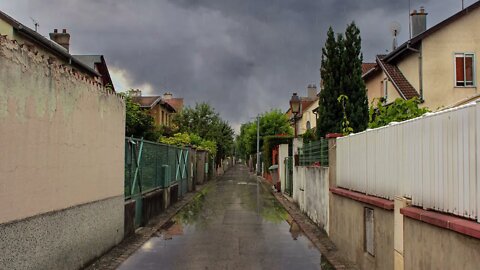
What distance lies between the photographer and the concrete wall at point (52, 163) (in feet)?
18.5

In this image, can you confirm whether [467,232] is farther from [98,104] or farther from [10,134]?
[98,104]

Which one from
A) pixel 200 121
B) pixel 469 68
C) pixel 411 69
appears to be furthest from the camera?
pixel 200 121

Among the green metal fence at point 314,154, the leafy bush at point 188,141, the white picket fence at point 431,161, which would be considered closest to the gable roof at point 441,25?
the green metal fence at point 314,154

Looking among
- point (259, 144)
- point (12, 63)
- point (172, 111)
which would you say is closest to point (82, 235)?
point (12, 63)

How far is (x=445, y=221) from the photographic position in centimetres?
461

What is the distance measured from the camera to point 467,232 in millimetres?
4133

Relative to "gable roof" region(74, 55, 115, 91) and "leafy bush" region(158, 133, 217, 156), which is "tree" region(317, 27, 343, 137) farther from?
"gable roof" region(74, 55, 115, 91)

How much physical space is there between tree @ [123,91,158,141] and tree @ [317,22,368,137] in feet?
41.3

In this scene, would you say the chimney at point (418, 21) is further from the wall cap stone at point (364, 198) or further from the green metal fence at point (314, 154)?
the wall cap stone at point (364, 198)

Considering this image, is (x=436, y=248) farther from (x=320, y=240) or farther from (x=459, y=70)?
(x=459, y=70)

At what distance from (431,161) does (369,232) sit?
2864 millimetres

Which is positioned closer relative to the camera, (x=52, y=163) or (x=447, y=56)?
(x=52, y=163)

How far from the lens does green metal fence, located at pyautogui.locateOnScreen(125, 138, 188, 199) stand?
479 inches

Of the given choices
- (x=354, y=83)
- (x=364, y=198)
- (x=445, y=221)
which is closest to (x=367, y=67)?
(x=354, y=83)
